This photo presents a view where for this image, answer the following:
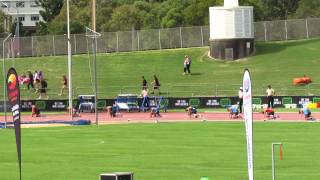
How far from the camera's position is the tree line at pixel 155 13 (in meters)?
115

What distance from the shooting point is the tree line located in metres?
115

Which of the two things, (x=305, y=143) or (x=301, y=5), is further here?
(x=301, y=5)

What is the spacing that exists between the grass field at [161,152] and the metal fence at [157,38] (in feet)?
153

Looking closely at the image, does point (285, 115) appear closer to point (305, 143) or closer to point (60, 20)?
point (305, 143)

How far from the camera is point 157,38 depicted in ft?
303

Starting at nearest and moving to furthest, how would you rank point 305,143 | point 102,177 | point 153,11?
point 102,177 < point 305,143 < point 153,11

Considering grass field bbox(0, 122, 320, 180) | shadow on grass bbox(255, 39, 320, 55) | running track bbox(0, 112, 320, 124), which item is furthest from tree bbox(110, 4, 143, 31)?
grass field bbox(0, 122, 320, 180)

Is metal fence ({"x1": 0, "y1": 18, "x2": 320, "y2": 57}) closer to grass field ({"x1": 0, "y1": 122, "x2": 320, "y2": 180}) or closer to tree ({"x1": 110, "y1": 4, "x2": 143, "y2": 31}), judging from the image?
tree ({"x1": 110, "y1": 4, "x2": 143, "y2": 31})

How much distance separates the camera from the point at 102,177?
16.9 metres

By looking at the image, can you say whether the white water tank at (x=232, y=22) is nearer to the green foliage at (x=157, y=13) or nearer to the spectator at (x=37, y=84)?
the spectator at (x=37, y=84)

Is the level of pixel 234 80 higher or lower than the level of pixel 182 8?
lower

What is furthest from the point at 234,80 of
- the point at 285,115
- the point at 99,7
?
the point at 99,7

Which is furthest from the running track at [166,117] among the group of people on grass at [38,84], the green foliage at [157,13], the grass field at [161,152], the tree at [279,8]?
the tree at [279,8]

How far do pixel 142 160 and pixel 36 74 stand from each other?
47.6 metres
